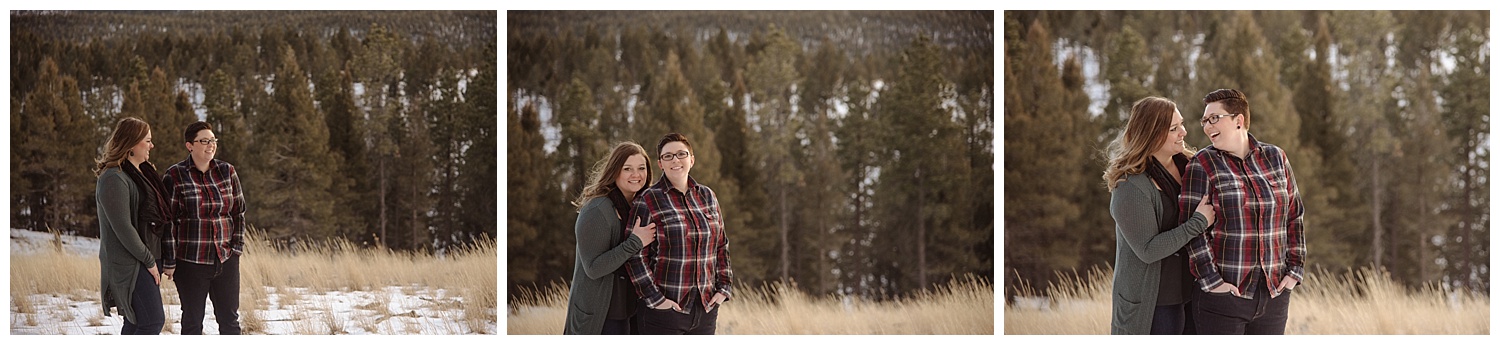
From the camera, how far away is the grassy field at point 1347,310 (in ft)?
19.6

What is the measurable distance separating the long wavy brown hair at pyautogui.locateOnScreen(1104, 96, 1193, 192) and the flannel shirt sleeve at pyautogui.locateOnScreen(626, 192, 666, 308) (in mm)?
1795

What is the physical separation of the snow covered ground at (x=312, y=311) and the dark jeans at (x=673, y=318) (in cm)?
95

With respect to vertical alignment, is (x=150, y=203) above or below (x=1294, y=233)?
above

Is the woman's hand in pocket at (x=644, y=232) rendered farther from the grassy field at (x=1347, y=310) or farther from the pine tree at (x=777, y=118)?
the grassy field at (x=1347, y=310)

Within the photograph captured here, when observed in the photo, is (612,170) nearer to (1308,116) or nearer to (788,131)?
(788,131)

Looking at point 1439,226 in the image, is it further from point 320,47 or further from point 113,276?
point 113,276

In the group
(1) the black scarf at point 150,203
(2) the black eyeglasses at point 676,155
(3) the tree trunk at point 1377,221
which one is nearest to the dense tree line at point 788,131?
(2) the black eyeglasses at point 676,155

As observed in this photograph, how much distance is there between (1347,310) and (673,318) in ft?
9.86

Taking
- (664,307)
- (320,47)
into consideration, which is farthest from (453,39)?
(664,307)

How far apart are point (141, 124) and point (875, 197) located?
10.5 ft

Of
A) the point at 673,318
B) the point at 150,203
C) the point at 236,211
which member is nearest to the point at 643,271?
the point at 673,318

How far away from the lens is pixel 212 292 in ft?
19.1

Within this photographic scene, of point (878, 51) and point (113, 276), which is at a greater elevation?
point (878, 51)

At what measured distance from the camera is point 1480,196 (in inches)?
235
